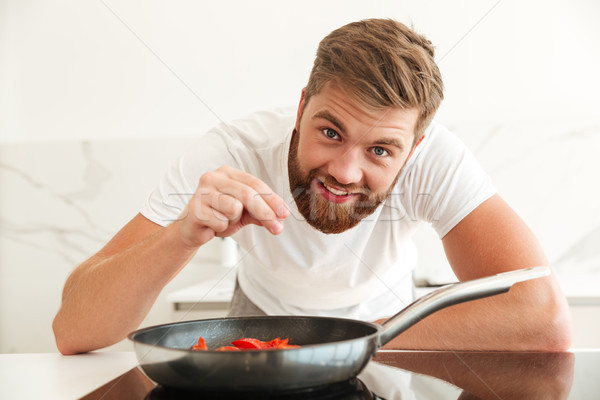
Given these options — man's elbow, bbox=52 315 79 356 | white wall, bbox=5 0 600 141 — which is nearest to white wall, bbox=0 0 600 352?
white wall, bbox=5 0 600 141

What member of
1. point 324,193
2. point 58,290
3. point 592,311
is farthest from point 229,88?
point 592,311

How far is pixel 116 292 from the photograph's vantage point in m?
0.95

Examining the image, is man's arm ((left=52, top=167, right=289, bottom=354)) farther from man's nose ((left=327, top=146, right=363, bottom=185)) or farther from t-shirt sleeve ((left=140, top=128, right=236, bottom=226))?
man's nose ((left=327, top=146, right=363, bottom=185))

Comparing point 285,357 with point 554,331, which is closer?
point 285,357

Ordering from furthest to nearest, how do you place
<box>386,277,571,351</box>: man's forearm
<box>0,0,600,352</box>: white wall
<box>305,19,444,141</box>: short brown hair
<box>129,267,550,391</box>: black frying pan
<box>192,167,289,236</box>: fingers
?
<box>0,0,600,352</box>: white wall → <box>305,19,444,141</box>: short brown hair → <box>386,277,571,351</box>: man's forearm → <box>192,167,289,236</box>: fingers → <box>129,267,550,391</box>: black frying pan

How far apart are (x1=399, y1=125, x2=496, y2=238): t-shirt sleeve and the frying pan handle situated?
0.53m

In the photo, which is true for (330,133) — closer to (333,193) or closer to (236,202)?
(333,193)

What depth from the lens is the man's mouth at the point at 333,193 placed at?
1.11 meters

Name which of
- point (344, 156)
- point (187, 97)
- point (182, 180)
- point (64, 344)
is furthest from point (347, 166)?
point (187, 97)

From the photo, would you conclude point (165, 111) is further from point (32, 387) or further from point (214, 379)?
point (214, 379)

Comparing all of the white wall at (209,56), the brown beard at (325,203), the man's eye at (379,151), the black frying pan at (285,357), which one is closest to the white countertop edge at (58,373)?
the black frying pan at (285,357)

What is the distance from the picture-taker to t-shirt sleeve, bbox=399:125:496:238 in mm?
1111

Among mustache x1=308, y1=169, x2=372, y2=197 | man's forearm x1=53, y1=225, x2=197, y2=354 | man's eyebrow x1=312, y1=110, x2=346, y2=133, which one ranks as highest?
man's eyebrow x1=312, y1=110, x2=346, y2=133

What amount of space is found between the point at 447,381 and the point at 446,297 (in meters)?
0.11
